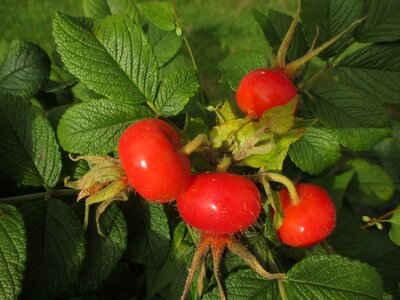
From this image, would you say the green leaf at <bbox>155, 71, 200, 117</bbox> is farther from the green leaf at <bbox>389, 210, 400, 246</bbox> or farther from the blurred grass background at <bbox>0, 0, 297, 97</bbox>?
the blurred grass background at <bbox>0, 0, 297, 97</bbox>

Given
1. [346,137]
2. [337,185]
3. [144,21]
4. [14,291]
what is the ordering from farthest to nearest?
[144,21] → [337,185] → [346,137] → [14,291]

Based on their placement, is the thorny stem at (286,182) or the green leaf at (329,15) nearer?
the thorny stem at (286,182)

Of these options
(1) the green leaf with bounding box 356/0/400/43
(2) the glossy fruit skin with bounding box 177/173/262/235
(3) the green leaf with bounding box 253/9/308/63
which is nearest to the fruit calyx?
(2) the glossy fruit skin with bounding box 177/173/262/235

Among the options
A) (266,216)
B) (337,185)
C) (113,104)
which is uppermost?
(113,104)

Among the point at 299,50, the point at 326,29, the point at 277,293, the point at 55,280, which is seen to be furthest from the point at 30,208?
the point at 326,29

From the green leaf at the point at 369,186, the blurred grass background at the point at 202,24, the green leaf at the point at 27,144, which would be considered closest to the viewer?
the green leaf at the point at 27,144

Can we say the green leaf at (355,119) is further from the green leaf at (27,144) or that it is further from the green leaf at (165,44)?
the green leaf at (27,144)

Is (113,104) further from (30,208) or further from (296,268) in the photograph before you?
(296,268)

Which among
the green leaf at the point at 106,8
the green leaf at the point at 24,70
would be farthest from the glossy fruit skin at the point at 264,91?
the green leaf at the point at 24,70
